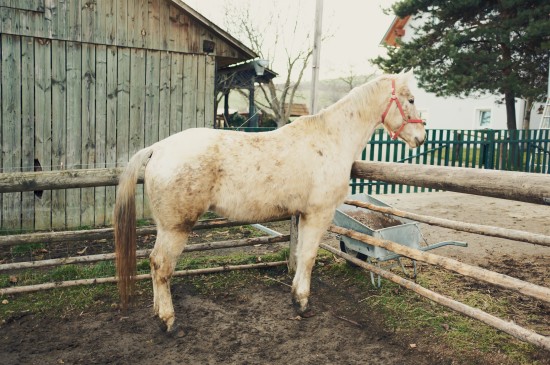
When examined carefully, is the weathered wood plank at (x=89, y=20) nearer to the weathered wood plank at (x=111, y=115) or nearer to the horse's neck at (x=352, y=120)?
the weathered wood plank at (x=111, y=115)

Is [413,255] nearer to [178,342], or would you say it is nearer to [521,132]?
[178,342]

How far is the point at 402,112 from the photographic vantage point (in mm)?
4039

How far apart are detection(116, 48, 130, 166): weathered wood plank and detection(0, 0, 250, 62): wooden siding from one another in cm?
25

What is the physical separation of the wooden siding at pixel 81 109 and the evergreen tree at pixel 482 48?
10.2 m

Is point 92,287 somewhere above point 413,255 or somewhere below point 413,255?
below

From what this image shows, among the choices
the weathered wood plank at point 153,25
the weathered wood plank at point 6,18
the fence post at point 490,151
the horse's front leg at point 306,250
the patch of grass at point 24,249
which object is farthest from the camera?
the fence post at point 490,151

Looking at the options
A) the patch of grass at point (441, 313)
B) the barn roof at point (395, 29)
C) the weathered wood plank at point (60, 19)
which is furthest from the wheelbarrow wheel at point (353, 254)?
the barn roof at point (395, 29)

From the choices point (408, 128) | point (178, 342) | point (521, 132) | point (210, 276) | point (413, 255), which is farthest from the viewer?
point (521, 132)

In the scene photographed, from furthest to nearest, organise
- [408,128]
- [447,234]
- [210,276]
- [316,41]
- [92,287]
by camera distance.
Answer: [316,41], [447,234], [210,276], [92,287], [408,128]

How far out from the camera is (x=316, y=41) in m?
8.59

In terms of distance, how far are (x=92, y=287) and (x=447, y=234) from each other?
5.25 meters

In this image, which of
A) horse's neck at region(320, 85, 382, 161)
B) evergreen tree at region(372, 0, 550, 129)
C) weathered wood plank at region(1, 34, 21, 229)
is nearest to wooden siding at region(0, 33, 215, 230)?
weathered wood plank at region(1, 34, 21, 229)

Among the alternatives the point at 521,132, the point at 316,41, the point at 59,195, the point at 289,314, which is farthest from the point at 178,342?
the point at 521,132

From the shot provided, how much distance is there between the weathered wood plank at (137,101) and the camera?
7547mm
